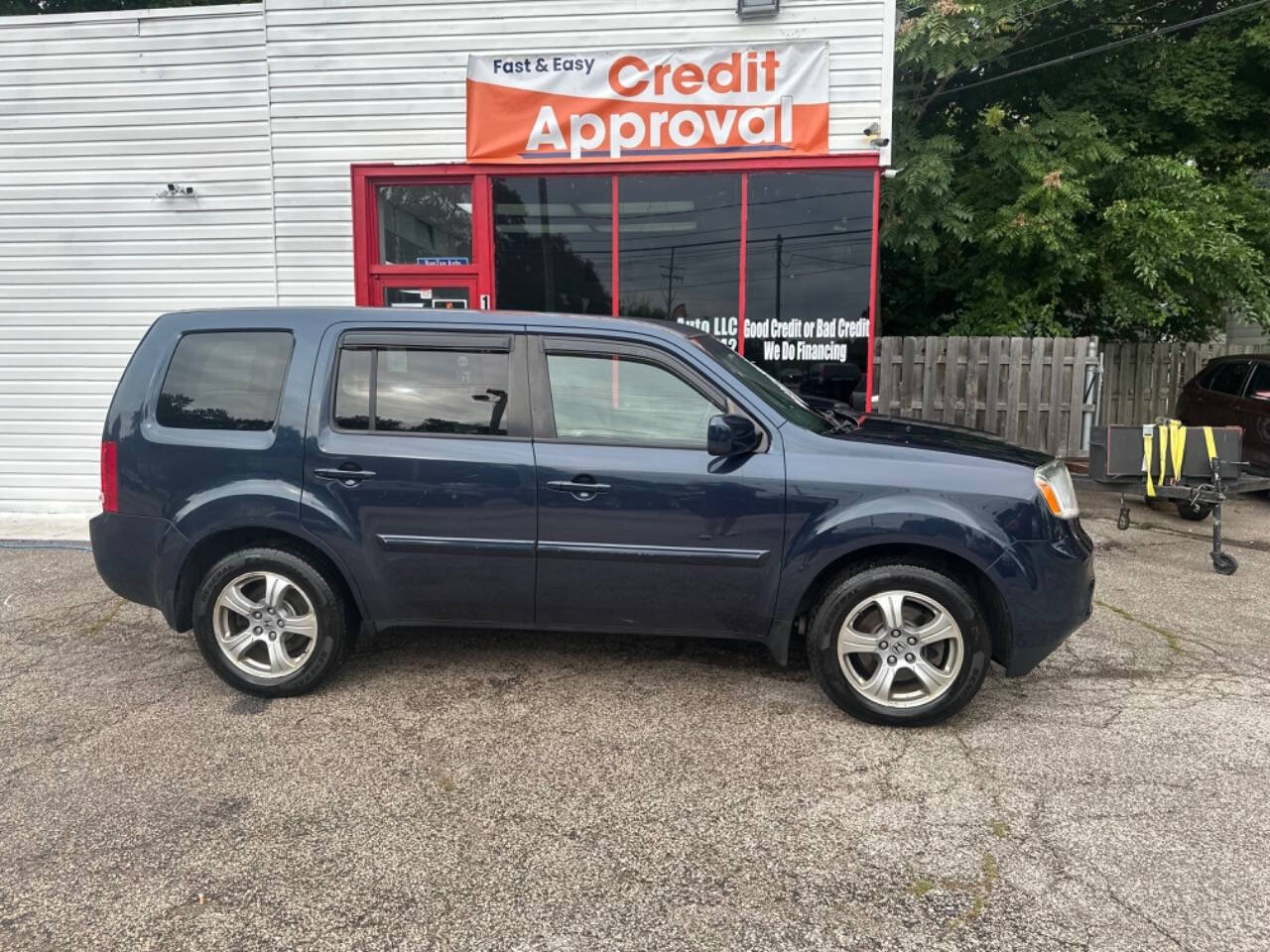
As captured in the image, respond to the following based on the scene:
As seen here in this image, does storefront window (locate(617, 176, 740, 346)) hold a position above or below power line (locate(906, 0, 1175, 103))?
below

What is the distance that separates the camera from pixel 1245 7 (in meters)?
10.0

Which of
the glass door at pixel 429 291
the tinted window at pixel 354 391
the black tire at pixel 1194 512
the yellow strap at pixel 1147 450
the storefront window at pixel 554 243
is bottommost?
the black tire at pixel 1194 512

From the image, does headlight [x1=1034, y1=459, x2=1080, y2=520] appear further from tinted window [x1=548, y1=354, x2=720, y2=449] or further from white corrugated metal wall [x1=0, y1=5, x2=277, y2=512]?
white corrugated metal wall [x1=0, y1=5, x2=277, y2=512]

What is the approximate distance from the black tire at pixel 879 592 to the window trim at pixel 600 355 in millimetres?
737

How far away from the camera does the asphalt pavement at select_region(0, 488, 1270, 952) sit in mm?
2553

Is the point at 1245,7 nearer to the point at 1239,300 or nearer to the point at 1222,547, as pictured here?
the point at 1239,300

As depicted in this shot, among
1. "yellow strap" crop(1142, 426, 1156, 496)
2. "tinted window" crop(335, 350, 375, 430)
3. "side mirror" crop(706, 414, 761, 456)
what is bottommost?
"yellow strap" crop(1142, 426, 1156, 496)

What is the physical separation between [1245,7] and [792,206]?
22.6 ft

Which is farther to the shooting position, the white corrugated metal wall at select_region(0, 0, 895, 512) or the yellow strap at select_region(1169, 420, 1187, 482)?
the white corrugated metal wall at select_region(0, 0, 895, 512)

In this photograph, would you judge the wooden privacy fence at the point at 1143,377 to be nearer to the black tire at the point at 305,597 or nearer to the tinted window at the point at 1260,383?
the tinted window at the point at 1260,383

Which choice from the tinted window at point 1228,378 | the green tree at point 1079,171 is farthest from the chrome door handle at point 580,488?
the tinted window at point 1228,378

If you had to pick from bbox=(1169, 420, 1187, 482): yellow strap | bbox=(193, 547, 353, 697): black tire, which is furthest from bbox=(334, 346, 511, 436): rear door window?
bbox=(1169, 420, 1187, 482): yellow strap

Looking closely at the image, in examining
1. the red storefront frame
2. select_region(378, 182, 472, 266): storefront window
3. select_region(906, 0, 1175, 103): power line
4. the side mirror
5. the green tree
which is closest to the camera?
the side mirror

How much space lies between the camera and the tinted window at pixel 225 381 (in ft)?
13.3
